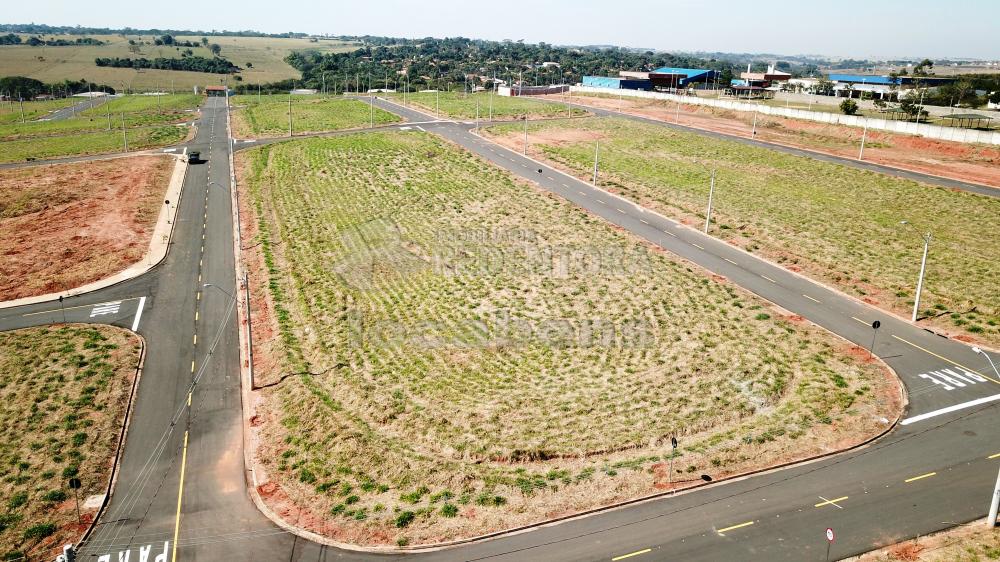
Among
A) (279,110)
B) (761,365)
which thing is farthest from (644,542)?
(279,110)

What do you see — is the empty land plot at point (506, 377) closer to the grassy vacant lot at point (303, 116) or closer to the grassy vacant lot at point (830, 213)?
the grassy vacant lot at point (830, 213)

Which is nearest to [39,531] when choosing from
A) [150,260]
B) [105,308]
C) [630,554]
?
[630,554]

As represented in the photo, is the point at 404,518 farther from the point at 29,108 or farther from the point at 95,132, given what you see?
the point at 29,108

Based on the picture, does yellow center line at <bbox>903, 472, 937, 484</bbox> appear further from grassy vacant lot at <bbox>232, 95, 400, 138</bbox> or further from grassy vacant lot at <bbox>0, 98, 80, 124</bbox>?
grassy vacant lot at <bbox>0, 98, 80, 124</bbox>

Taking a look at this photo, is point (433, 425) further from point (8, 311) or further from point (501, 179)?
point (501, 179)

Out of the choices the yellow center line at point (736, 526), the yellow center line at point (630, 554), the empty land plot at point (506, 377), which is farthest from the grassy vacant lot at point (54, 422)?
the yellow center line at point (736, 526)
